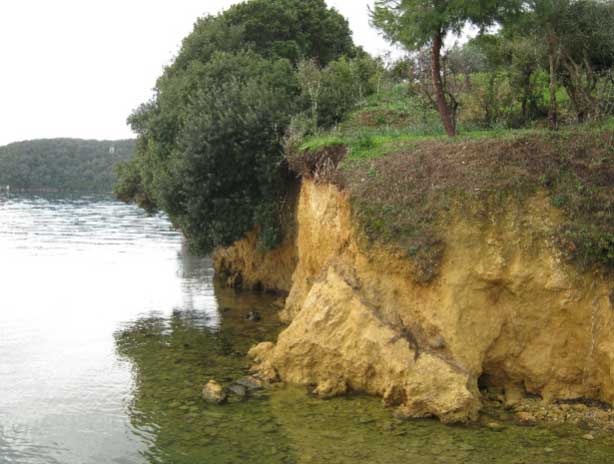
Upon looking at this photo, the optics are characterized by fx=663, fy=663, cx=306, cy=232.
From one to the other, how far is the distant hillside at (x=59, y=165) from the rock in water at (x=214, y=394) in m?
113

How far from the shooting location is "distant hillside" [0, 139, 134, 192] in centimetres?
12412

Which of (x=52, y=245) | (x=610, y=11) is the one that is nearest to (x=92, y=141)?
(x=52, y=245)

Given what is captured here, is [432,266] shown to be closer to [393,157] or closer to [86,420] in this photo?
[393,157]

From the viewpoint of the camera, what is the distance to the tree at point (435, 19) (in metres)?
18.4

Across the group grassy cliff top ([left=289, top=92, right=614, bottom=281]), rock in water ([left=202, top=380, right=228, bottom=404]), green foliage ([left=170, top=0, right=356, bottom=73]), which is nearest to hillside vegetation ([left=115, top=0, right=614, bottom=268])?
grassy cliff top ([left=289, top=92, right=614, bottom=281])

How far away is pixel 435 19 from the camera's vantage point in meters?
18.6

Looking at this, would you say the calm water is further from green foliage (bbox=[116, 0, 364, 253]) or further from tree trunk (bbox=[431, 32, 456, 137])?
tree trunk (bbox=[431, 32, 456, 137])

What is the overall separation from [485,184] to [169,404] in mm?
8302

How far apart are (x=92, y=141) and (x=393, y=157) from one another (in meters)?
134

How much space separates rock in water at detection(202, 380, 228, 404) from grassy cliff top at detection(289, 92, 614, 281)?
15.7 feet

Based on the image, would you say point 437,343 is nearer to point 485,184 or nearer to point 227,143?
point 485,184

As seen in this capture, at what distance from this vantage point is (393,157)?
54.6ft

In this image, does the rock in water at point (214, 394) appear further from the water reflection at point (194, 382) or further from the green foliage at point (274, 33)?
the green foliage at point (274, 33)

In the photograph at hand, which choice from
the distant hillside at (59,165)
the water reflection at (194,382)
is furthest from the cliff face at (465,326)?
the distant hillside at (59,165)
